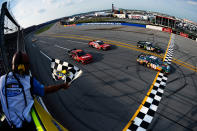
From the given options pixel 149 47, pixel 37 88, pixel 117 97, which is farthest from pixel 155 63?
pixel 37 88

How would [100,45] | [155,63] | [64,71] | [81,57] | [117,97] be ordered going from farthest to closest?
[100,45] → [81,57] → [155,63] → [117,97] → [64,71]

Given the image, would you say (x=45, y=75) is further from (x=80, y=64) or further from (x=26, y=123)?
(x=26, y=123)

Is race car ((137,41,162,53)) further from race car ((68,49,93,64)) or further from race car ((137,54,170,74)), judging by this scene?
race car ((68,49,93,64))

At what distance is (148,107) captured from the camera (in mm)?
7371

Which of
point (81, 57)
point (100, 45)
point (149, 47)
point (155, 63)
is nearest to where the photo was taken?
point (155, 63)

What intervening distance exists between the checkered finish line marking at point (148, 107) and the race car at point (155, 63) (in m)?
0.59

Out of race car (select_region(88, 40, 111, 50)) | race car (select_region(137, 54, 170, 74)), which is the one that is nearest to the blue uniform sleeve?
race car (select_region(137, 54, 170, 74))

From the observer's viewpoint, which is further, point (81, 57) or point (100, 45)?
point (100, 45)

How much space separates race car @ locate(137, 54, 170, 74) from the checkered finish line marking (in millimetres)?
593

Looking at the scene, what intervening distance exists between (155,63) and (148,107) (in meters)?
5.22

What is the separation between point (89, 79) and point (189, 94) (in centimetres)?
707

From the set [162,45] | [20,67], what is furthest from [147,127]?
[162,45]

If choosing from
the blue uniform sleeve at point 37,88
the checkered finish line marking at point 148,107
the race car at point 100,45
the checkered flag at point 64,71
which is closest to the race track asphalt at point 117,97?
the checkered finish line marking at point 148,107

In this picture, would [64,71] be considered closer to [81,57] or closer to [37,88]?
[37,88]
